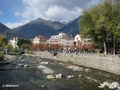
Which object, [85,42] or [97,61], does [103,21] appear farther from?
[85,42]

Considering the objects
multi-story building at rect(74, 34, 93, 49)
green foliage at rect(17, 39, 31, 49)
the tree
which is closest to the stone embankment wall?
the tree

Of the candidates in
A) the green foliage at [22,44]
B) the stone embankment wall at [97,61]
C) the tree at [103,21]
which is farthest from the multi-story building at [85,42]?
the green foliage at [22,44]

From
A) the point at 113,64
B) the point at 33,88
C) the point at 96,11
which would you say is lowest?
the point at 33,88

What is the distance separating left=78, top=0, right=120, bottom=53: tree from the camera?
156ft

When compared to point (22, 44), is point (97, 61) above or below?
below

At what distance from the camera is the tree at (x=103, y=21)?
156ft

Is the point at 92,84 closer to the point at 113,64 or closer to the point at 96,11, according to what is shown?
the point at 113,64

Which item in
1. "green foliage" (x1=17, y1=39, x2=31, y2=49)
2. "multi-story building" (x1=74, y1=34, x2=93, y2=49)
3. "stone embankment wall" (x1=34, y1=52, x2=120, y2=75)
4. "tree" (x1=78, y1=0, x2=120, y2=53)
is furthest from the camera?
"green foliage" (x1=17, y1=39, x2=31, y2=49)

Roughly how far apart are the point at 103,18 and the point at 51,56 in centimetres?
3057

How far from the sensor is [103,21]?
47.3m

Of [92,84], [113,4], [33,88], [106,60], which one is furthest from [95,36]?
[33,88]

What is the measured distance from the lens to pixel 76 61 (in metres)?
47.2

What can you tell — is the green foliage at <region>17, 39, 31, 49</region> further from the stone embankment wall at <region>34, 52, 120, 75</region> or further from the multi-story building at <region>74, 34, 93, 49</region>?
the stone embankment wall at <region>34, 52, 120, 75</region>

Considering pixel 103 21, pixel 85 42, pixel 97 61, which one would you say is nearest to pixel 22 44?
pixel 85 42
